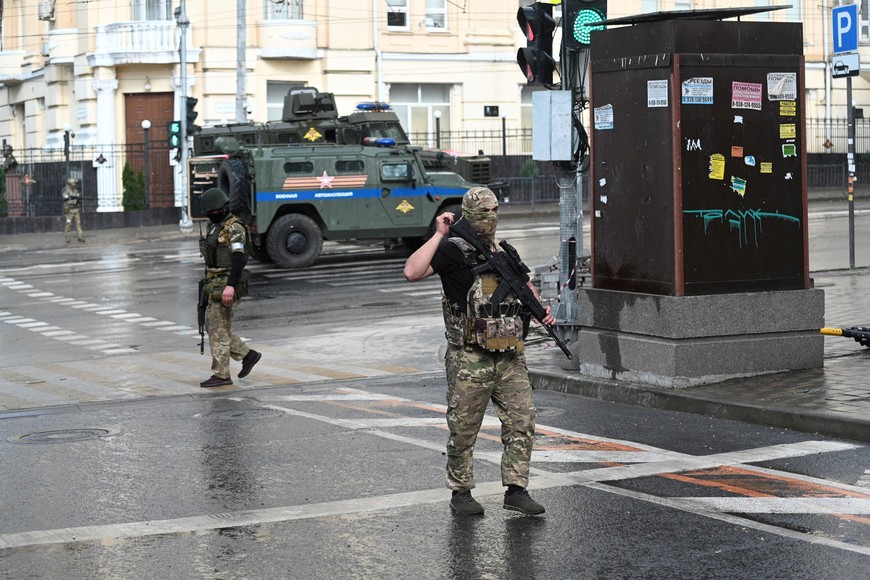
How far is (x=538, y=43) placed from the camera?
13164 millimetres

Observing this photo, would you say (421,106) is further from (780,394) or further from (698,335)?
(780,394)

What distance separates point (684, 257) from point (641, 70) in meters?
1.55

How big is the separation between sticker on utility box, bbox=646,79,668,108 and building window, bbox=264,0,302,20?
3043 cm

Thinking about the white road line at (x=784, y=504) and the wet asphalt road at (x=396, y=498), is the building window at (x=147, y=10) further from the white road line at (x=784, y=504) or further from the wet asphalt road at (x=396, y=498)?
the white road line at (x=784, y=504)

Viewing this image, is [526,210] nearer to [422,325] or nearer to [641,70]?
[422,325]

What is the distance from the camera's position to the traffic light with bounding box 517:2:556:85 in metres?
13.1

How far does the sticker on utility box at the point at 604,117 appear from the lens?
11594 millimetres

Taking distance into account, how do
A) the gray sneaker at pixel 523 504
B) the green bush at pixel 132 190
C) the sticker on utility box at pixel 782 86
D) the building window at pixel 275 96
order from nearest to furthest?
the gray sneaker at pixel 523 504, the sticker on utility box at pixel 782 86, the green bush at pixel 132 190, the building window at pixel 275 96

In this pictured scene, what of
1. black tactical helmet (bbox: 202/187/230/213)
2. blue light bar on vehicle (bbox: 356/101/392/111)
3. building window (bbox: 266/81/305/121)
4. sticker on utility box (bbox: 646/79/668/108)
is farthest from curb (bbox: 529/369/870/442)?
building window (bbox: 266/81/305/121)

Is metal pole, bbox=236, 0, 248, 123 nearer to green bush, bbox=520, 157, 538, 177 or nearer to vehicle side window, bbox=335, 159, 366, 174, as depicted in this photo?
green bush, bbox=520, 157, 538, 177

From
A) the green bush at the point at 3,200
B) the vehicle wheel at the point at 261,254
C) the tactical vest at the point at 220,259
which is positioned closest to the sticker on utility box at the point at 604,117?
the tactical vest at the point at 220,259

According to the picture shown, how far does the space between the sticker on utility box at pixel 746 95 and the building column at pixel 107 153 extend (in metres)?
28.7

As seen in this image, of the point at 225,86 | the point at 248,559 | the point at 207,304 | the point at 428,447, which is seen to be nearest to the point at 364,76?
the point at 225,86

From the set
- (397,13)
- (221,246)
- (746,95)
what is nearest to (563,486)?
(746,95)
